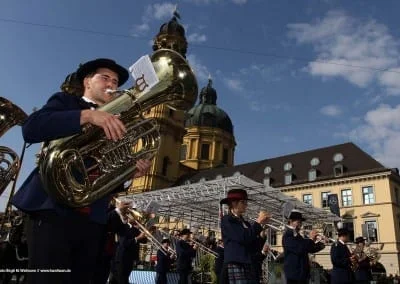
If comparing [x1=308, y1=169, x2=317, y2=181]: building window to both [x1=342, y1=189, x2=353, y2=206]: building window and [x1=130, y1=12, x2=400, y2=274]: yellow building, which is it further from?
[x1=342, y1=189, x2=353, y2=206]: building window

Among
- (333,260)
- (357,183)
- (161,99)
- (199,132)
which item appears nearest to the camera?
(161,99)

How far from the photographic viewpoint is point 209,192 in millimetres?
27438

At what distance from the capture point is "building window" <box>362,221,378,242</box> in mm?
40906

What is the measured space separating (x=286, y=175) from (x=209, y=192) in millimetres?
25825

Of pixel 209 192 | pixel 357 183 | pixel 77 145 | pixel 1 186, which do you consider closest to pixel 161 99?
pixel 77 145

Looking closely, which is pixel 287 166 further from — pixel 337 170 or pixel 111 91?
pixel 111 91

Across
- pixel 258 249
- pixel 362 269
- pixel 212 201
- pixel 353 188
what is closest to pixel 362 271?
pixel 362 269

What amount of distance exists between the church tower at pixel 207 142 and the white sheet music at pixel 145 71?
65.8 metres

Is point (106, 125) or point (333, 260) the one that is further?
point (333, 260)

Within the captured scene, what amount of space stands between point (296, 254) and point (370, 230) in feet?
126

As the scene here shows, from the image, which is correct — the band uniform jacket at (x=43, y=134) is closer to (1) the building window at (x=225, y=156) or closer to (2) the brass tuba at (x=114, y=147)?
(2) the brass tuba at (x=114, y=147)

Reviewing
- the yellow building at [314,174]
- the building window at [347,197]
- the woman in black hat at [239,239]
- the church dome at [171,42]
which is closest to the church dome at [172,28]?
the yellow building at [314,174]

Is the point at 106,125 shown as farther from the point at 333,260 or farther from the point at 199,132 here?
the point at 199,132

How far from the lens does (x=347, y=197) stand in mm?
44188
